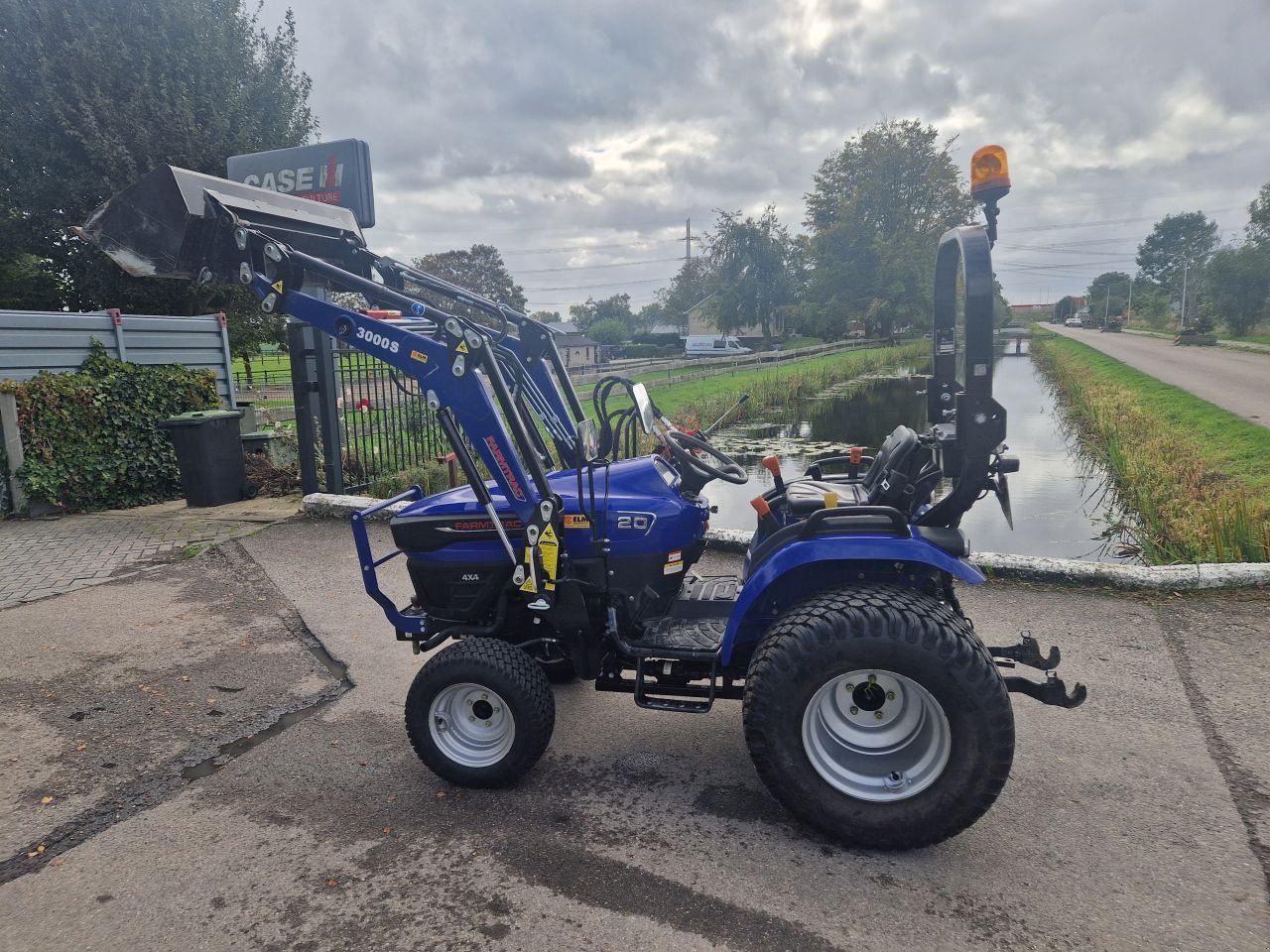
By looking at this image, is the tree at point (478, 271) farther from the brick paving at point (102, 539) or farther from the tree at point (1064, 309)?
the tree at point (1064, 309)

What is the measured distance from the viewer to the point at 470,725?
3.26 m

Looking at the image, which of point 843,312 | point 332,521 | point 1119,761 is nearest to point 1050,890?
point 1119,761

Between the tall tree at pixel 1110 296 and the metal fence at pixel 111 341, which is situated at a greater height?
the tall tree at pixel 1110 296

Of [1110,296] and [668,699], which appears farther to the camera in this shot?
[1110,296]

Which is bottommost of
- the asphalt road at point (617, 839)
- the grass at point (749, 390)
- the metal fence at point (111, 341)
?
the asphalt road at point (617, 839)

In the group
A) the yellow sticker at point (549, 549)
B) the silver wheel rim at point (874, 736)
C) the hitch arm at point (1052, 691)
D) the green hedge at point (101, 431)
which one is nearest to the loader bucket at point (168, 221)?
the yellow sticker at point (549, 549)

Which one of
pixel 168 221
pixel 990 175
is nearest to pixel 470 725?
pixel 168 221

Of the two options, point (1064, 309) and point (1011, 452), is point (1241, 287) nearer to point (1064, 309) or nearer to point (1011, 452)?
point (1011, 452)

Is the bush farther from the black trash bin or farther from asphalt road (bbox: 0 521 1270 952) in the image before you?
asphalt road (bbox: 0 521 1270 952)

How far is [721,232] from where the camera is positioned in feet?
182

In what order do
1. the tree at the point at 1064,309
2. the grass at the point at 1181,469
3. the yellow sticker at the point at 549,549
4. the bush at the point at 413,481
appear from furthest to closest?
the tree at the point at 1064,309, the bush at the point at 413,481, the grass at the point at 1181,469, the yellow sticker at the point at 549,549

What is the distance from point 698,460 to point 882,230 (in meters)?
50.6

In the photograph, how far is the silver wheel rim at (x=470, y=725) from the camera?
3182 millimetres

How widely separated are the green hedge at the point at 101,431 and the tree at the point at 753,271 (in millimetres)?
48777
